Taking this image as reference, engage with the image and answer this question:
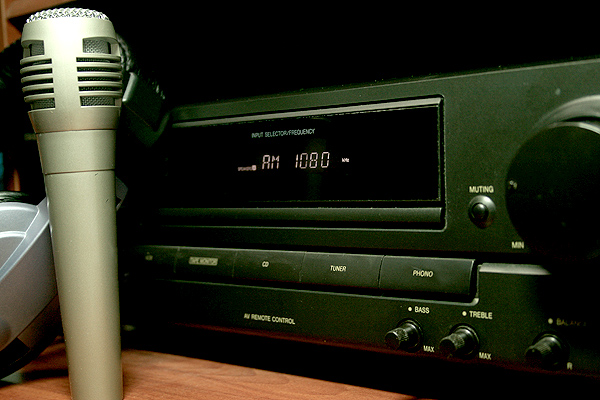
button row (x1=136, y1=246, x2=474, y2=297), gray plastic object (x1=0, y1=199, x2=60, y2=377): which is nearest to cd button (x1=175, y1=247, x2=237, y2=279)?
button row (x1=136, y1=246, x2=474, y2=297)

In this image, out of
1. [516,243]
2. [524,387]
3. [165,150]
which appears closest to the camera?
[516,243]

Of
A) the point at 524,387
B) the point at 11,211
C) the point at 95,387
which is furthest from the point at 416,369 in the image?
the point at 11,211

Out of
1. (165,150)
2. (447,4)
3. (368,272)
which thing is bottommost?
(368,272)

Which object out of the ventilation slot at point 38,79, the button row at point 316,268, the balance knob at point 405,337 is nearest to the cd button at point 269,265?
the button row at point 316,268

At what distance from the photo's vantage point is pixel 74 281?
16.8 inches

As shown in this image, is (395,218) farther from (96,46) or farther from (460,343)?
(96,46)

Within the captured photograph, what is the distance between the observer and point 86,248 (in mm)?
424

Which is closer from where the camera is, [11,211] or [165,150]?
[11,211]

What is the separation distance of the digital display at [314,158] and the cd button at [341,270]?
0.05 m

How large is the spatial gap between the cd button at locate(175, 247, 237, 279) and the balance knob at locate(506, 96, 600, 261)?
0.28 meters

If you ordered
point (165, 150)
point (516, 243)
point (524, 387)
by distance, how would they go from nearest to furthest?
1. point (516, 243)
2. point (524, 387)
3. point (165, 150)

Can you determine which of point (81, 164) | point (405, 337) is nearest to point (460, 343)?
point (405, 337)

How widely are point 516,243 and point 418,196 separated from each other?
9 cm

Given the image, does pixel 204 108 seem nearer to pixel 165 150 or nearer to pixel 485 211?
pixel 165 150
